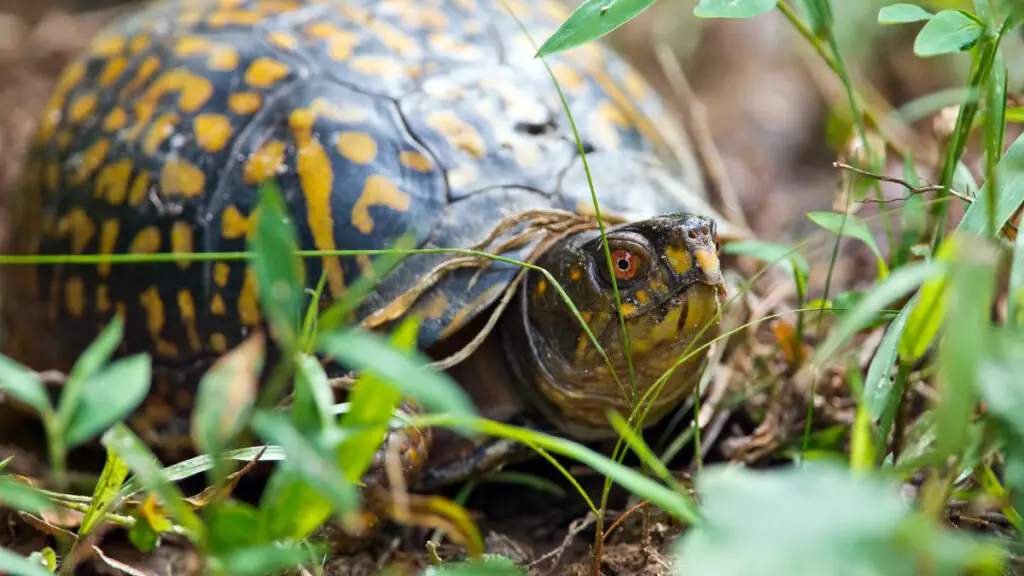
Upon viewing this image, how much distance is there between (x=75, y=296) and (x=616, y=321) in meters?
1.16

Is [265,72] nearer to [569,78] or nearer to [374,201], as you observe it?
[374,201]

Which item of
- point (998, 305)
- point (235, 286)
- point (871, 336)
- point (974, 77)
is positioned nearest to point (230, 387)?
point (235, 286)

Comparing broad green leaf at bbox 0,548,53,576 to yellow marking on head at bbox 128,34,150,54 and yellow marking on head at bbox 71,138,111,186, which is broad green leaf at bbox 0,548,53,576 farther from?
yellow marking on head at bbox 128,34,150,54

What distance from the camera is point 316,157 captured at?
1.61 m

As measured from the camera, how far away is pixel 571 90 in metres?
1.83

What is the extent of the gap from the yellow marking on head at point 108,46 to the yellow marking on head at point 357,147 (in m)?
0.75

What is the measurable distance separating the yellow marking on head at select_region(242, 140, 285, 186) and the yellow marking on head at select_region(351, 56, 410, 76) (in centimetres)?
22

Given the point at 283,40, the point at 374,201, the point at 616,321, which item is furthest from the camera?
the point at 283,40

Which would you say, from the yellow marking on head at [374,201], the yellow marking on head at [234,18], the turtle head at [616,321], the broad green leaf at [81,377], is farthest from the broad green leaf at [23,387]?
the yellow marking on head at [234,18]

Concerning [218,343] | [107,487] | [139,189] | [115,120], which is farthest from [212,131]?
[107,487]

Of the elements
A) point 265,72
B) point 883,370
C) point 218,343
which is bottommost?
point 218,343

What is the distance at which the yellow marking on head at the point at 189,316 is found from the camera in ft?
5.44

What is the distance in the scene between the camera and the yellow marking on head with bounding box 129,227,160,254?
1684 millimetres

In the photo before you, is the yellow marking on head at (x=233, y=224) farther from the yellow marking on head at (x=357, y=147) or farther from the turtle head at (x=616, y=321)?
the turtle head at (x=616, y=321)
